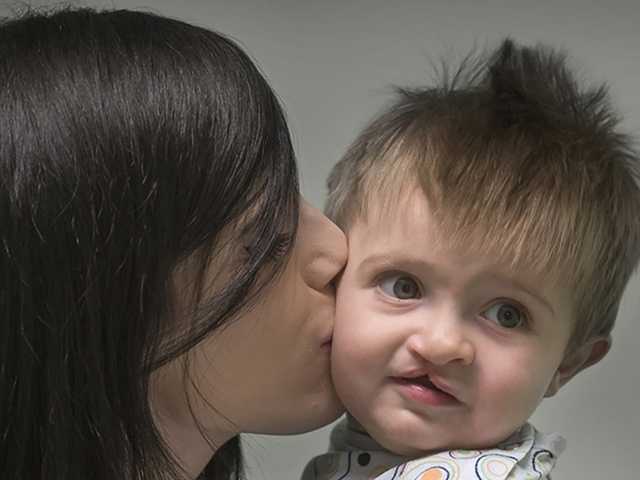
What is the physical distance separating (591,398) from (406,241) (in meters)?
0.63

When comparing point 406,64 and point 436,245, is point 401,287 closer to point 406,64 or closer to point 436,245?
point 436,245

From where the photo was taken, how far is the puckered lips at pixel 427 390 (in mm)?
→ 1011

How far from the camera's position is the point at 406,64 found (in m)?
1.60

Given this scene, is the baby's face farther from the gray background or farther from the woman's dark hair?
the gray background

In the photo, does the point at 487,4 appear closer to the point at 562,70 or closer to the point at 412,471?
the point at 562,70

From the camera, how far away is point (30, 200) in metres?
0.89

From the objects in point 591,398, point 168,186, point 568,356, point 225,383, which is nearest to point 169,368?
point 225,383

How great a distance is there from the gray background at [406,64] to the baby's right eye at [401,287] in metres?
0.57

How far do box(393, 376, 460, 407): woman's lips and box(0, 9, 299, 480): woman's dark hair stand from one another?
16cm

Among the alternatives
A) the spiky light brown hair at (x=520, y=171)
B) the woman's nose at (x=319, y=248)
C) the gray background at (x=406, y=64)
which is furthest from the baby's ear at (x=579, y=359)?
the gray background at (x=406, y=64)

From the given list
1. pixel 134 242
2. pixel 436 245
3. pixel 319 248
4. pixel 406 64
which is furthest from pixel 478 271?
pixel 406 64

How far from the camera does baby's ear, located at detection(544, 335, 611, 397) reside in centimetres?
112

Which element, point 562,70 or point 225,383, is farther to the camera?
point 562,70

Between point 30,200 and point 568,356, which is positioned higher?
point 30,200
